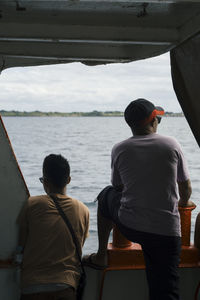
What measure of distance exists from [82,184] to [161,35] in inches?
802

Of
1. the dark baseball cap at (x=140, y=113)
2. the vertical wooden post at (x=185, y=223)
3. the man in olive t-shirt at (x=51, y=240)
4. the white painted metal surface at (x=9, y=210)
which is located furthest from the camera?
the vertical wooden post at (x=185, y=223)

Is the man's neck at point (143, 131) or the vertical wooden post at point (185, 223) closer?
the man's neck at point (143, 131)

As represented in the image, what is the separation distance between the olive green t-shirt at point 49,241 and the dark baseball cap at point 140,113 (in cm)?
62

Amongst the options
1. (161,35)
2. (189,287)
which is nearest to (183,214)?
(189,287)

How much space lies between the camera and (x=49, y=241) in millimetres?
2760

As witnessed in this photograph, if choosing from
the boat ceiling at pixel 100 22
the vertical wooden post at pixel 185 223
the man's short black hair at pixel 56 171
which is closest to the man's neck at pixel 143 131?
the man's short black hair at pixel 56 171

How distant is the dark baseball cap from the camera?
279cm

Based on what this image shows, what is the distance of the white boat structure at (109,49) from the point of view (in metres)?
2.79

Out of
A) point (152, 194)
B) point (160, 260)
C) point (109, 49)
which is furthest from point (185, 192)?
point (109, 49)

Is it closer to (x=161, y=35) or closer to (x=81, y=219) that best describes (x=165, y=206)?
(x=81, y=219)

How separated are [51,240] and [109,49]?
1557 mm

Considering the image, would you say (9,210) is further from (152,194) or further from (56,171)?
(152,194)

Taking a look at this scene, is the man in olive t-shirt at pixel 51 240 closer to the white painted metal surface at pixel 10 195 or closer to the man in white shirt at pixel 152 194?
the white painted metal surface at pixel 10 195

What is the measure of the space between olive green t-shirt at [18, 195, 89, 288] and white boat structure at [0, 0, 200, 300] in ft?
0.92
